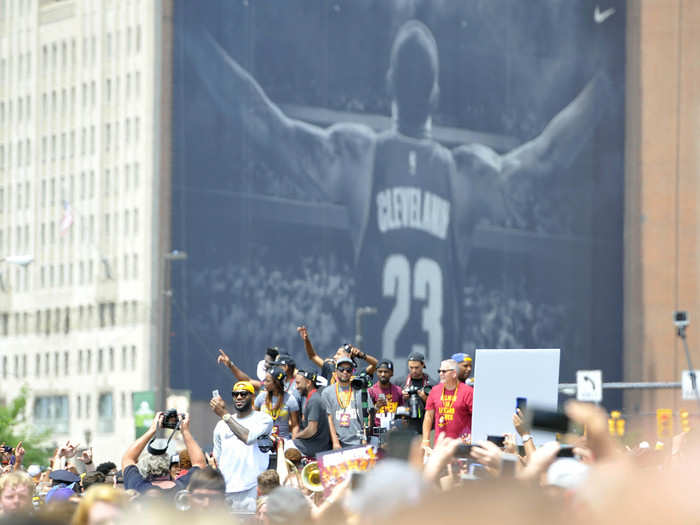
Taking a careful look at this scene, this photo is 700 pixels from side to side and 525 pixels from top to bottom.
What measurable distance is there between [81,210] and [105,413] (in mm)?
12291

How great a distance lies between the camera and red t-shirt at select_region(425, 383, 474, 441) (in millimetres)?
16516

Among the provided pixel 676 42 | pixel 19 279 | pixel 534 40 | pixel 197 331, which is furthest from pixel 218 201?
pixel 676 42

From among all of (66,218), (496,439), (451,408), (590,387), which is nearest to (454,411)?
(451,408)

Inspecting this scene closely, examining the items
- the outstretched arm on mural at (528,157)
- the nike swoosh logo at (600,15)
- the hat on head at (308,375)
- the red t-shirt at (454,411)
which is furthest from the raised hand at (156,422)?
the nike swoosh logo at (600,15)

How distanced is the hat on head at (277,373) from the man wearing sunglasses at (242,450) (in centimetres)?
279

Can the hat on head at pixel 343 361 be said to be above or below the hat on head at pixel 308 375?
above

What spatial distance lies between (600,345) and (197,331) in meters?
30.8

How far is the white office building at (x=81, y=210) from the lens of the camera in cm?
9244

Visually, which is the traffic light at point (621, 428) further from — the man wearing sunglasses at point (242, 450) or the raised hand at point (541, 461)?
the raised hand at point (541, 461)

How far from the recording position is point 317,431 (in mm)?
17797

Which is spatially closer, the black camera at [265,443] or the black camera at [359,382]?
the black camera at [265,443]

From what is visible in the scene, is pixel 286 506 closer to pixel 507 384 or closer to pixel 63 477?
pixel 507 384

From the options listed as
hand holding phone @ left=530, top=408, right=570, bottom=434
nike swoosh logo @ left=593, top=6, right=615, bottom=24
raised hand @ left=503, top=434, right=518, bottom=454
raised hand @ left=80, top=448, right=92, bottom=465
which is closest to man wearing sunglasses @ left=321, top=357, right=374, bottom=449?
raised hand @ left=503, top=434, right=518, bottom=454

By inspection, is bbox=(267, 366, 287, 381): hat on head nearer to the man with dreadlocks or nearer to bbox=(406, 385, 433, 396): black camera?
the man with dreadlocks
